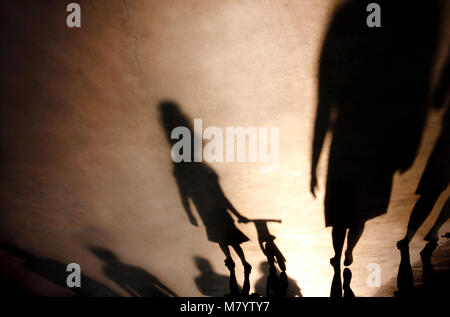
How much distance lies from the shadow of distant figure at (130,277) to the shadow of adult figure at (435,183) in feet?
11.5

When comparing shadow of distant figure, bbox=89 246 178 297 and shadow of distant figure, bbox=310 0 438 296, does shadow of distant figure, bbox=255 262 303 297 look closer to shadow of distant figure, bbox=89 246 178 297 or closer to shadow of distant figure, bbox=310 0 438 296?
shadow of distant figure, bbox=310 0 438 296

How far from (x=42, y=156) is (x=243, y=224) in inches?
91.1

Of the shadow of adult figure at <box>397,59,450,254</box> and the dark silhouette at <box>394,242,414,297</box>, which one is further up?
the shadow of adult figure at <box>397,59,450,254</box>

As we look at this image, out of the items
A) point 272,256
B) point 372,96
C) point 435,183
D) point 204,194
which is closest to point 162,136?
point 204,194

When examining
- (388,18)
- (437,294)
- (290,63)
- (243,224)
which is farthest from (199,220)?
(388,18)

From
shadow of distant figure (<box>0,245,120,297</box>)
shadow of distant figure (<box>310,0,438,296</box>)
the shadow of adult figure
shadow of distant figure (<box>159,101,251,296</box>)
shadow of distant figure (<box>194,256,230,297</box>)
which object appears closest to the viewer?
shadow of distant figure (<box>310,0,438,296</box>)

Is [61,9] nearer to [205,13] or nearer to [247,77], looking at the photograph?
[205,13]

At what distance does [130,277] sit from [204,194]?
2110 millimetres

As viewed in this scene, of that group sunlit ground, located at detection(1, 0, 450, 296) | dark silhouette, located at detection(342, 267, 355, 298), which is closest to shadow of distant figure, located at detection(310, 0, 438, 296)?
sunlit ground, located at detection(1, 0, 450, 296)

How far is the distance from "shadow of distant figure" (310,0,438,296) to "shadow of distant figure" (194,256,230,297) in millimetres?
1946

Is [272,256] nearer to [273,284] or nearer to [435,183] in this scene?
[273,284]

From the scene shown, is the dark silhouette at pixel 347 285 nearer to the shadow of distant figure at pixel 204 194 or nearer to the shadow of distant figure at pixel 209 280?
the shadow of distant figure at pixel 204 194

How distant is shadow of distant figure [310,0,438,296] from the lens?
5.74 ft

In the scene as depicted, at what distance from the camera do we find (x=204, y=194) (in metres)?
2.72
